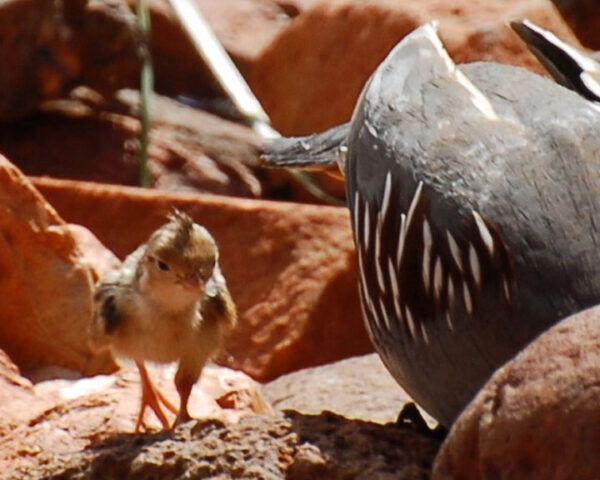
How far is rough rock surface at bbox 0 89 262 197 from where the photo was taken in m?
7.36

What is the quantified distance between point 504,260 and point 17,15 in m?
3.79

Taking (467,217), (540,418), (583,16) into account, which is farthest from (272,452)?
(583,16)

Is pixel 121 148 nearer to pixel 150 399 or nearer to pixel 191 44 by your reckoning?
pixel 191 44

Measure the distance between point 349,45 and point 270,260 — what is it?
1.22 meters

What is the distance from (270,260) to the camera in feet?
19.9

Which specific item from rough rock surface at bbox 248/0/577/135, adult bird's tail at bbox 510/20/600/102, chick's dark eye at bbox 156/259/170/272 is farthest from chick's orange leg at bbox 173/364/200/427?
rough rock surface at bbox 248/0/577/135

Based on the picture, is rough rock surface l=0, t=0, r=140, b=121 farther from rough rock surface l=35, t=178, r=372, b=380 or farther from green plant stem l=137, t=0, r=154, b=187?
rough rock surface l=35, t=178, r=372, b=380

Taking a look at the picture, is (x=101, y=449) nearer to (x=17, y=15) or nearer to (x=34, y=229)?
(x=34, y=229)

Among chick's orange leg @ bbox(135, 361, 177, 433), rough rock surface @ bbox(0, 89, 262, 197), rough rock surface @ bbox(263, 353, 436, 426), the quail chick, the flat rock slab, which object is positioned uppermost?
the flat rock slab

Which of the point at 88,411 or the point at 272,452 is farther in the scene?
the point at 88,411

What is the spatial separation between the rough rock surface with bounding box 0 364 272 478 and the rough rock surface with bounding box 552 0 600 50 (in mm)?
2491

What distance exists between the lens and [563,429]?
2.91m

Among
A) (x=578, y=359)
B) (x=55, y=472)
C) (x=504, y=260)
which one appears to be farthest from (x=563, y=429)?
(x=55, y=472)

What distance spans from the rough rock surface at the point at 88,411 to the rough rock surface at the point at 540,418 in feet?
2.45
